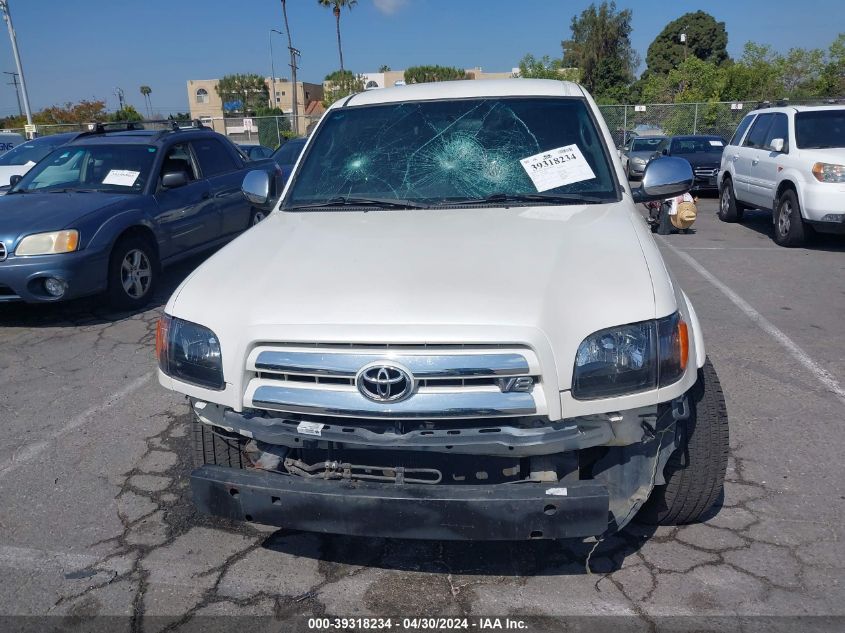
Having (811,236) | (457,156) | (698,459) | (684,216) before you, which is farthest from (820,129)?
(698,459)

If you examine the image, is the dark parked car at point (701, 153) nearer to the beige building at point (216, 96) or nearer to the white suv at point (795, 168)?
the white suv at point (795, 168)

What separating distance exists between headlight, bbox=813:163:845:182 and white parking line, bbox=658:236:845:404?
1.80m

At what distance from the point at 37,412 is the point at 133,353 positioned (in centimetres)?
116

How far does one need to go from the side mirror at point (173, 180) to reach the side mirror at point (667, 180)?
16.2ft

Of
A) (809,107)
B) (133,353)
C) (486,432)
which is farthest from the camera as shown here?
(809,107)

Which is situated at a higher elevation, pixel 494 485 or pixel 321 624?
pixel 494 485

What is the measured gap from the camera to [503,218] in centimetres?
328

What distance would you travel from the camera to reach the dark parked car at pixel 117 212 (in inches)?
241

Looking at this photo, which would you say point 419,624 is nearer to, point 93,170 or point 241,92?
point 93,170

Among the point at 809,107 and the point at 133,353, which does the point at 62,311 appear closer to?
the point at 133,353

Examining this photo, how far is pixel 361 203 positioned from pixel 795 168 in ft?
24.8

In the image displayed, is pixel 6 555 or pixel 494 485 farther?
pixel 6 555

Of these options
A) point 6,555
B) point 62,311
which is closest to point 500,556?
point 6,555

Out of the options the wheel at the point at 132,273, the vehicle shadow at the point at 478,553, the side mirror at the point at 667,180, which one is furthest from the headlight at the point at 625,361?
the wheel at the point at 132,273
